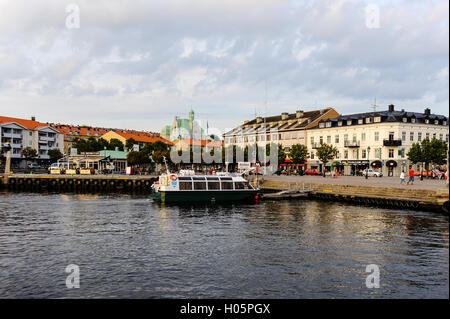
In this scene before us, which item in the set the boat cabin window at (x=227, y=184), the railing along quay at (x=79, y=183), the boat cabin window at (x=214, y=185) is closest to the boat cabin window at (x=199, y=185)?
the boat cabin window at (x=214, y=185)

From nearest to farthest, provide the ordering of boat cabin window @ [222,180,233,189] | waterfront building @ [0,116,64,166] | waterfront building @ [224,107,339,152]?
boat cabin window @ [222,180,233,189], waterfront building @ [224,107,339,152], waterfront building @ [0,116,64,166]

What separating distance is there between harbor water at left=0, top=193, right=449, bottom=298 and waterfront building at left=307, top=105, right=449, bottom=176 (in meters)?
60.2

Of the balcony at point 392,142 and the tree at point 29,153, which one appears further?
the tree at point 29,153

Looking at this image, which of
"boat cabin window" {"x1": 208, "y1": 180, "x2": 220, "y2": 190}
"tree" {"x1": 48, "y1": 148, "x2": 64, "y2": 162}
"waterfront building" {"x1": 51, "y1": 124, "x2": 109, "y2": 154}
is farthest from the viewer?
"waterfront building" {"x1": 51, "y1": 124, "x2": 109, "y2": 154}

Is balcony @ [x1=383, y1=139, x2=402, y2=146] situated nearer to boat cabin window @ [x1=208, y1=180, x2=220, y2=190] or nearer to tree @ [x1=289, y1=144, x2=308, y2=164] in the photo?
tree @ [x1=289, y1=144, x2=308, y2=164]

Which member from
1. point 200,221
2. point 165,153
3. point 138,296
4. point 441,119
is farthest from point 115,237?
point 441,119

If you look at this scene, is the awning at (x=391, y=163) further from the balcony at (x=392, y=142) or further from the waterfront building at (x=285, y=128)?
the waterfront building at (x=285, y=128)

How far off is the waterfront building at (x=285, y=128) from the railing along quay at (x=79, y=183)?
129ft

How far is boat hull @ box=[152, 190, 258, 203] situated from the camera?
5493 centimetres

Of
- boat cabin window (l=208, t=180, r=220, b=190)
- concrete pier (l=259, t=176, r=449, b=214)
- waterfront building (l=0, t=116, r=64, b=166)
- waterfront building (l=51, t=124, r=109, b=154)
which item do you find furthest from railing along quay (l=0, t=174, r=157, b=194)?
waterfront building (l=51, t=124, r=109, b=154)

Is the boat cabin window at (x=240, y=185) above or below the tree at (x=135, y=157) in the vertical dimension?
below

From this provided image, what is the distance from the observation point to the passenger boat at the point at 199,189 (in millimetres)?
55188

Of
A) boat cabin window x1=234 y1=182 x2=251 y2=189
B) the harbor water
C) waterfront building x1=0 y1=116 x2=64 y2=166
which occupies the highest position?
waterfront building x1=0 y1=116 x2=64 y2=166
